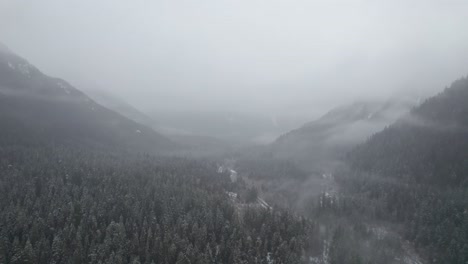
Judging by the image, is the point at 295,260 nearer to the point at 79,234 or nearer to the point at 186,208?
the point at 186,208

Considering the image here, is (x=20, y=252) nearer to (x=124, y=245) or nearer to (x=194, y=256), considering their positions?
(x=124, y=245)

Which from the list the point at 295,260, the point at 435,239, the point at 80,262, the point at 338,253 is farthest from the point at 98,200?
the point at 435,239

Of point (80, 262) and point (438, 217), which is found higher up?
point (438, 217)

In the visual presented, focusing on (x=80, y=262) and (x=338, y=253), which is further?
(x=338, y=253)

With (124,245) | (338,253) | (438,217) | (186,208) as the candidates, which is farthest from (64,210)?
(438,217)

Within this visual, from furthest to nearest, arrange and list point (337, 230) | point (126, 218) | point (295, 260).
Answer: point (337, 230) < point (126, 218) < point (295, 260)

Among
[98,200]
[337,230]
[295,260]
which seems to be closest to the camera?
[295,260]
